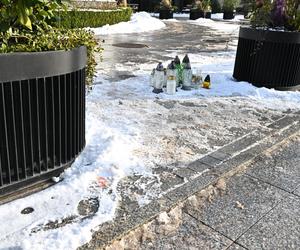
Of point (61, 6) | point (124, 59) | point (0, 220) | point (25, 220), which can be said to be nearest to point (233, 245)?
point (25, 220)

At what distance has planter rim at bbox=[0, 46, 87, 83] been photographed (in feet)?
7.70

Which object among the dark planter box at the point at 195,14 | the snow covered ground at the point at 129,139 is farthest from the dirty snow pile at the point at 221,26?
the snow covered ground at the point at 129,139

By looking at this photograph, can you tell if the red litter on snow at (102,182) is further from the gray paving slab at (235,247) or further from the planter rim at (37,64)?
the gray paving slab at (235,247)

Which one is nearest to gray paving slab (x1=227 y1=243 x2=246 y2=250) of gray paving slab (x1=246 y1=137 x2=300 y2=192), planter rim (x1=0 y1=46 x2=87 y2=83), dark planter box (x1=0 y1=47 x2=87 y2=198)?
gray paving slab (x1=246 y1=137 x2=300 y2=192)

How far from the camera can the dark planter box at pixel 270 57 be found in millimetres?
5965

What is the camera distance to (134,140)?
3822 millimetres

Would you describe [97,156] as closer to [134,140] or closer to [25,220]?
[134,140]

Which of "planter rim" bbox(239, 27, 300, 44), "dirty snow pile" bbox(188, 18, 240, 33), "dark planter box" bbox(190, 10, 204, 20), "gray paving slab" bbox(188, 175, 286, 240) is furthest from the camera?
"dark planter box" bbox(190, 10, 204, 20)

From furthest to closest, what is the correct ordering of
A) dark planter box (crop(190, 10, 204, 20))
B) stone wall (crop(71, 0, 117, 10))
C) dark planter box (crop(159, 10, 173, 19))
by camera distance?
1. dark planter box (crop(190, 10, 204, 20))
2. dark planter box (crop(159, 10, 173, 19))
3. stone wall (crop(71, 0, 117, 10))

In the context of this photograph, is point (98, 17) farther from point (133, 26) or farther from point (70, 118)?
point (70, 118)

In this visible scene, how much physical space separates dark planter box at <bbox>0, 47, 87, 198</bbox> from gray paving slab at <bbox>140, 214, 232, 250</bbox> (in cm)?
105

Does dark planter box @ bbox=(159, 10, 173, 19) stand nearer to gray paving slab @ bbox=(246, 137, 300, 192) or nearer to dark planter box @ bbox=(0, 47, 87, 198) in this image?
gray paving slab @ bbox=(246, 137, 300, 192)

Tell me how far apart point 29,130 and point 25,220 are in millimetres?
627

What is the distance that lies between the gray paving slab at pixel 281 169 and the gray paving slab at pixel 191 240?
1001 millimetres
